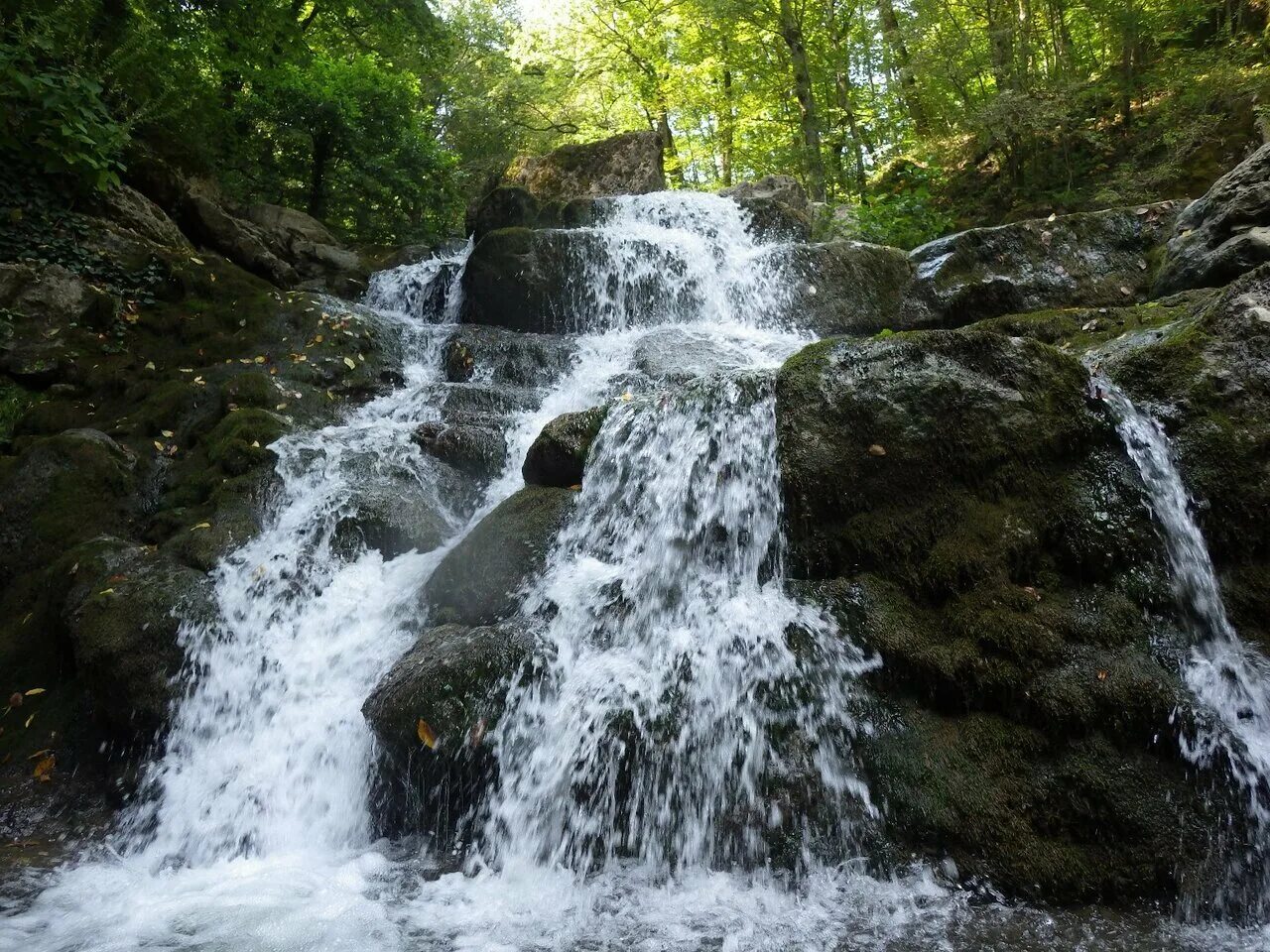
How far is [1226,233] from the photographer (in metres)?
6.11

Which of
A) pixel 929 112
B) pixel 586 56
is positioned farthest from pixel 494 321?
pixel 586 56

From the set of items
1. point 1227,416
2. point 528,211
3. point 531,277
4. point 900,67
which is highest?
point 900,67

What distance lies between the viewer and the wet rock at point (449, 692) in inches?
149

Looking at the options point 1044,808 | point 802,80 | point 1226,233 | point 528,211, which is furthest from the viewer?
point 802,80

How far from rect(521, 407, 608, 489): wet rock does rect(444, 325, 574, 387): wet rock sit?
10.0 ft

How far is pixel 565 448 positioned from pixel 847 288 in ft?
18.6

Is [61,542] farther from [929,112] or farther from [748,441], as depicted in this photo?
[929,112]

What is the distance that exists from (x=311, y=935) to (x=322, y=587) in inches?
109

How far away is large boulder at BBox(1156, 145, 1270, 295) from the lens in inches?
221

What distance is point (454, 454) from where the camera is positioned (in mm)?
6801

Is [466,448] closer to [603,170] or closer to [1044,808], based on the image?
[1044,808]

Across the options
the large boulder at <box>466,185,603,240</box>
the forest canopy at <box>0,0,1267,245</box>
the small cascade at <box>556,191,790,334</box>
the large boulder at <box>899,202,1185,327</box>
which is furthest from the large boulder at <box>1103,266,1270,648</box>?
the large boulder at <box>466,185,603,240</box>

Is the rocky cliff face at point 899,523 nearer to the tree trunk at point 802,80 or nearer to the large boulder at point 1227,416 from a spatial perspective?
the large boulder at point 1227,416

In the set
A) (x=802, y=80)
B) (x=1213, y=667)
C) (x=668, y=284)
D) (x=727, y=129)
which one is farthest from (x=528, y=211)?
(x=1213, y=667)
